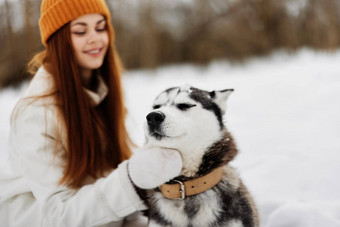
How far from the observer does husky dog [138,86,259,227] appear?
120 cm

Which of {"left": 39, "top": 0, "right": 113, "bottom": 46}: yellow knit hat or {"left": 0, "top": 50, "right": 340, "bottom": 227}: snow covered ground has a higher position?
{"left": 39, "top": 0, "right": 113, "bottom": 46}: yellow knit hat

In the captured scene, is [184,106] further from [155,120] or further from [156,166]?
[156,166]

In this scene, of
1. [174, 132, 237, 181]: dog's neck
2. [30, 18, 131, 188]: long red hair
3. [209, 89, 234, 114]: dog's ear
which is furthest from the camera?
[30, 18, 131, 188]: long red hair

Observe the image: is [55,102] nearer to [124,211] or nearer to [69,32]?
[69,32]

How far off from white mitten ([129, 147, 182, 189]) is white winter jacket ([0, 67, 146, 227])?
13 centimetres

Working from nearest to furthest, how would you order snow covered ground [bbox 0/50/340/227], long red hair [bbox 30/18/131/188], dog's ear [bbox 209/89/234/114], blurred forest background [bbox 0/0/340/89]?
dog's ear [bbox 209/89/234/114] → long red hair [bbox 30/18/131/188] → snow covered ground [bbox 0/50/340/227] → blurred forest background [bbox 0/0/340/89]

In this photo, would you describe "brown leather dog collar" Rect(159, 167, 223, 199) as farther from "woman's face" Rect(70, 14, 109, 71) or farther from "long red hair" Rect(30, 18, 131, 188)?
"woman's face" Rect(70, 14, 109, 71)

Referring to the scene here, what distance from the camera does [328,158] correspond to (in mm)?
2389

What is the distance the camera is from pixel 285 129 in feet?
11.1

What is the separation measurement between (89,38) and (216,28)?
21.3ft

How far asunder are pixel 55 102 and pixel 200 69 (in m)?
6.61

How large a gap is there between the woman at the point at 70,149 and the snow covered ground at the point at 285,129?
638mm

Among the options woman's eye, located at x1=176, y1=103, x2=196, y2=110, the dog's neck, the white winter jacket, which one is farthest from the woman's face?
the dog's neck

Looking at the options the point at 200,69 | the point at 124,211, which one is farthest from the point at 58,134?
the point at 200,69
